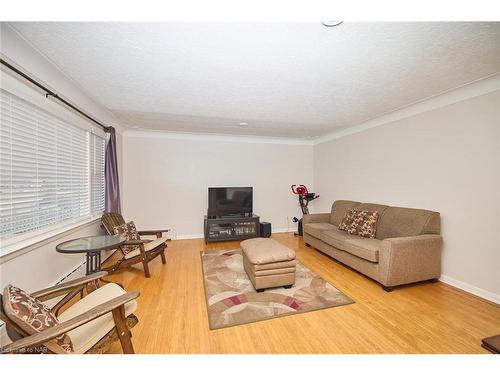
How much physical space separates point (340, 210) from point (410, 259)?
1.75 metres

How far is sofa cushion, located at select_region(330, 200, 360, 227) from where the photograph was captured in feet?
13.6

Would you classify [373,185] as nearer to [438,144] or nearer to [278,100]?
[438,144]

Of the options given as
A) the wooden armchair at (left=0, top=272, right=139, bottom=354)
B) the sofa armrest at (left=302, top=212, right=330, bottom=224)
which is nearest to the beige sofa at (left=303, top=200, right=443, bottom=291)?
the sofa armrest at (left=302, top=212, right=330, bottom=224)

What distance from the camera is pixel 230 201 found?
16.1ft

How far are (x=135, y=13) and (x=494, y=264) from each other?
12.4ft

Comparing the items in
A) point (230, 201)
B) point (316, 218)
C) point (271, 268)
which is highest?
point (230, 201)

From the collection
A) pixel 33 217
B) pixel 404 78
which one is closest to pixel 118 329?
pixel 33 217

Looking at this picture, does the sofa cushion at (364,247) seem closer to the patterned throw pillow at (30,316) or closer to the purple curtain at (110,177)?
the patterned throw pillow at (30,316)

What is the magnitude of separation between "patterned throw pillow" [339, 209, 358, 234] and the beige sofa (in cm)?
11

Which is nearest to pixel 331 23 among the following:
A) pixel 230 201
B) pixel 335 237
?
pixel 335 237

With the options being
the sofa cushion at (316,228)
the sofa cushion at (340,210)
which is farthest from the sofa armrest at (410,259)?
the sofa cushion at (340,210)

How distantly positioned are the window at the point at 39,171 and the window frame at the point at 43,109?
0.07 ft

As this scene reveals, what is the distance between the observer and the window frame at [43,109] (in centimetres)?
167

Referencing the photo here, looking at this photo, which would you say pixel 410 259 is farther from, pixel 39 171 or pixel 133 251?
pixel 39 171
